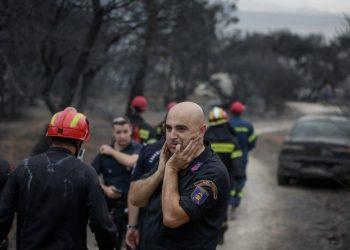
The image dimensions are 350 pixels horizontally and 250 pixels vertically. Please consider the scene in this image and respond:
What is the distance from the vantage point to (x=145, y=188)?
3717 millimetres

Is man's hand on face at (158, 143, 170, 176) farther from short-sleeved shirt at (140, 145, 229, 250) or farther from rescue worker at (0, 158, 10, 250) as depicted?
rescue worker at (0, 158, 10, 250)

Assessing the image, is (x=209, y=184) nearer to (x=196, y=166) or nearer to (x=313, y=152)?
(x=196, y=166)

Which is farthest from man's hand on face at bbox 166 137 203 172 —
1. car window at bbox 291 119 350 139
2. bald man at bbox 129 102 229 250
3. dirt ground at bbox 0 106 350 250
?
car window at bbox 291 119 350 139

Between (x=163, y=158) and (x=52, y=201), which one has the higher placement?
(x=163, y=158)

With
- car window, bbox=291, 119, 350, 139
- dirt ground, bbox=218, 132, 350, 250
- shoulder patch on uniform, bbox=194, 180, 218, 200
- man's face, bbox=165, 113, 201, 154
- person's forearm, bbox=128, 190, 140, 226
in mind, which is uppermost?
man's face, bbox=165, 113, 201, 154

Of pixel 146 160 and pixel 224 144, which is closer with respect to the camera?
pixel 146 160

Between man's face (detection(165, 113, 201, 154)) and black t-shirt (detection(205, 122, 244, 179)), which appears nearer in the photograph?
man's face (detection(165, 113, 201, 154))

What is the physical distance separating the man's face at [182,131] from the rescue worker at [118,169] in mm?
2349

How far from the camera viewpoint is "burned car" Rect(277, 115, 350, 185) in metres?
11.8

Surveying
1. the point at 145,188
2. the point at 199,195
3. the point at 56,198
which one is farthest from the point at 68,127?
the point at 199,195

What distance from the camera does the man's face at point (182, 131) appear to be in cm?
365

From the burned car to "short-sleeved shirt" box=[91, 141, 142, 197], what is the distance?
642cm

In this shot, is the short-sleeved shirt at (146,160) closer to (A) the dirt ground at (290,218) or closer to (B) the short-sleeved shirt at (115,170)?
(B) the short-sleeved shirt at (115,170)

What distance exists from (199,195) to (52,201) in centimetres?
97
